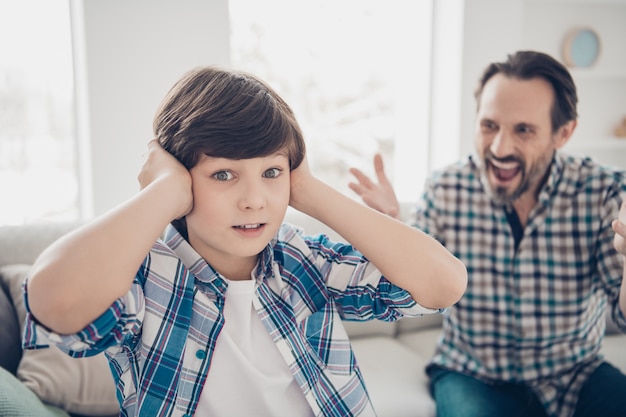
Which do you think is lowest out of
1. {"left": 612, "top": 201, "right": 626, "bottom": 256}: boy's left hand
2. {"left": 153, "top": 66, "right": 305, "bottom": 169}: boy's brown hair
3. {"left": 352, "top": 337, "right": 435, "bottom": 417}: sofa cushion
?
{"left": 352, "top": 337, "right": 435, "bottom": 417}: sofa cushion

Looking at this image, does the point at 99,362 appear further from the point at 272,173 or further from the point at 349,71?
the point at 349,71

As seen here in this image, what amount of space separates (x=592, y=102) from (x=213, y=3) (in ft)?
7.49

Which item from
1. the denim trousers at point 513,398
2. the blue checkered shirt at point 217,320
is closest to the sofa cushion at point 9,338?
the blue checkered shirt at point 217,320

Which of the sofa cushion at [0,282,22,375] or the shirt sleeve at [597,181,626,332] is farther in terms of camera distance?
the shirt sleeve at [597,181,626,332]

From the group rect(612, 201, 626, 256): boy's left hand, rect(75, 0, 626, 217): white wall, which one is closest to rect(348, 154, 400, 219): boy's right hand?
rect(612, 201, 626, 256): boy's left hand

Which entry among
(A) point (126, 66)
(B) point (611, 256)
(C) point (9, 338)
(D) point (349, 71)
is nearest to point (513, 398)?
(B) point (611, 256)

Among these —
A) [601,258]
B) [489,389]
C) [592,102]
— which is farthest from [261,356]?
[592,102]

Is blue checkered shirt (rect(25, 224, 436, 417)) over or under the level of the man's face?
under

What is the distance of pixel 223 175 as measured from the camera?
0.98m

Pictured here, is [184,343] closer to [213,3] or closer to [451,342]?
[451,342]

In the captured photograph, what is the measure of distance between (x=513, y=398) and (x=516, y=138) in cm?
77

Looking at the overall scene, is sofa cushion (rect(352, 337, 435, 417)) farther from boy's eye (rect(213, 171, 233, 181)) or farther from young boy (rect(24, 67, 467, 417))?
boy's eye (rect(213, 171, 233, 181))

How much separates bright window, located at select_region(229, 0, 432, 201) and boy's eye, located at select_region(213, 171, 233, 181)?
77.9 inches

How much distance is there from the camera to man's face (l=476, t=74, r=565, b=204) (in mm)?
1699
